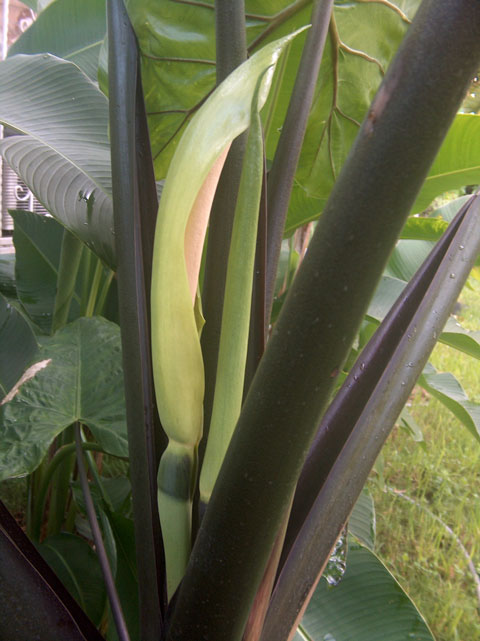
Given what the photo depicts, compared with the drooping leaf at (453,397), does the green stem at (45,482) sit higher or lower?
lower

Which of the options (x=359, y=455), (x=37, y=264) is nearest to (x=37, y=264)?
(x=37, y=264)

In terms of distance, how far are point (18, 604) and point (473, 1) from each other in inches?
15.7

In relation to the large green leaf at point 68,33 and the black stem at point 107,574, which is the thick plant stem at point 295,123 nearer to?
the black stem at point 107,574

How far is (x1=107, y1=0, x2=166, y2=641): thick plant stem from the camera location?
1.22ft

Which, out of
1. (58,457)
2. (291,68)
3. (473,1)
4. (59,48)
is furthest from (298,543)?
(59,48)

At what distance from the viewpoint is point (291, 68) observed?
66cm

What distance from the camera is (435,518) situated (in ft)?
3.64

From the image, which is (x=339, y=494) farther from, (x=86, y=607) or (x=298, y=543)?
(x=86, y=607)

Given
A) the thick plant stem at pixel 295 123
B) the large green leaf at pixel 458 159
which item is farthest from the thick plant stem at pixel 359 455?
the large green leaf at pixel 458 159

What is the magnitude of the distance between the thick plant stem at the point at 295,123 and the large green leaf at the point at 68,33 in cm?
77

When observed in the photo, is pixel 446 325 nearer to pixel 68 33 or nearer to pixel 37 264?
pixel 37 264

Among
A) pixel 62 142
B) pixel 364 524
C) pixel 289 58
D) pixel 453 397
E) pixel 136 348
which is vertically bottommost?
pixel 364 524

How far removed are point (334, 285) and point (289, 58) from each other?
519 mm

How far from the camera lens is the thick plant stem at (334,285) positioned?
0.20m
